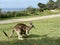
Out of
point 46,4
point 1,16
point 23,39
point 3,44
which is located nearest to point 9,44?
point 3,44

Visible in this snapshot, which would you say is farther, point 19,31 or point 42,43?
point 19,31

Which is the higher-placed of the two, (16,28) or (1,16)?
(16,28)

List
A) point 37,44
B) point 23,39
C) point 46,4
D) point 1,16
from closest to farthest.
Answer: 1. point 37,44
2. point 23,39
3. point 1,16
4. point 46,4

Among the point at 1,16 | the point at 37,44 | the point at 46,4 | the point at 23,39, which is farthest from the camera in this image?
the point at 46,4

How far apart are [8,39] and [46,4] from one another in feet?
110

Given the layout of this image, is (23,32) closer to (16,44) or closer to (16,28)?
(16,28)

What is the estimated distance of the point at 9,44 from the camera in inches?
393

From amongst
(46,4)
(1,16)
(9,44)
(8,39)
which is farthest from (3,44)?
(46,4)

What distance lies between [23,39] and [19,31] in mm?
416

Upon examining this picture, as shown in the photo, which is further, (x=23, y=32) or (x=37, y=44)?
(x=23, y=32)

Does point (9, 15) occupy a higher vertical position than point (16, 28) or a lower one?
lower

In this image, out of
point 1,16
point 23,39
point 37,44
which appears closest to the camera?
point 37,44

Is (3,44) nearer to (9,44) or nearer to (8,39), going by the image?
(9,44)

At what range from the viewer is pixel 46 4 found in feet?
145
